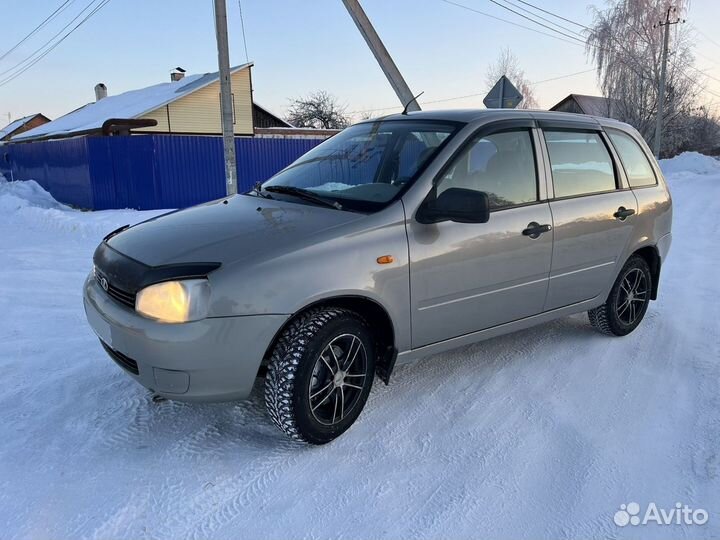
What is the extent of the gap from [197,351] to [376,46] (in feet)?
37.7

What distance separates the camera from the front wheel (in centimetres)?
278

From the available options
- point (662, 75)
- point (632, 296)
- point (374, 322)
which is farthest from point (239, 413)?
point (662, 75)

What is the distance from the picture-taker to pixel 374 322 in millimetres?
3201

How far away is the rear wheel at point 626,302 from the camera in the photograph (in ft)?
14.8

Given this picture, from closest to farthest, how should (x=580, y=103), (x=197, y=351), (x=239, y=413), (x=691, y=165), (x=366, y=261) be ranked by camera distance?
(x=197, y=351) < (x=366, y=261) < (x=239, y=413) < (x=691, y=165) < (x=580, y=103)

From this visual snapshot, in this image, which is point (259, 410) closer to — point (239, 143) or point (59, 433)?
point (59, 433)

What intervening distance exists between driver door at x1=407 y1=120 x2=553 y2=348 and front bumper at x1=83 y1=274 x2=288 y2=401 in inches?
36.8

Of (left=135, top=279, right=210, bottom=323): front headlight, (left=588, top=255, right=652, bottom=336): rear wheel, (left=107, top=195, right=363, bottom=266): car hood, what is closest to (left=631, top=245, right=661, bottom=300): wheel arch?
(left=588, top=255, right=652, bottom=336): rear wheel

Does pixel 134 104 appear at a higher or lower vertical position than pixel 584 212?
higher

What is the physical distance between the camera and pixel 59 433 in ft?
10.0

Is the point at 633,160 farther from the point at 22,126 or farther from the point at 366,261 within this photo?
the point at 22,126

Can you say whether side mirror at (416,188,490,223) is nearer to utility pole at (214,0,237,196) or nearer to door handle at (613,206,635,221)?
door handle at (613,206,635,221)

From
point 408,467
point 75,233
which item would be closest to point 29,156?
point 75,233

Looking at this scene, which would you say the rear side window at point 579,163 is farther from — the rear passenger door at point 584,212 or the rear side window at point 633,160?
the rear side window at point 633,160
